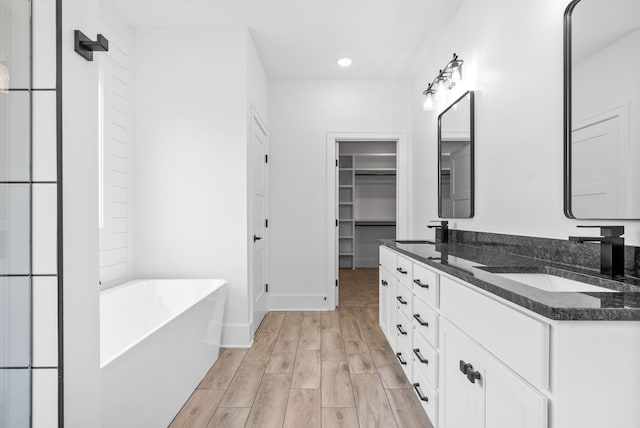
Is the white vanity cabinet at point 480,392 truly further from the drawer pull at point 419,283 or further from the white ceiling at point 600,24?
the white ceiling at point 600,24

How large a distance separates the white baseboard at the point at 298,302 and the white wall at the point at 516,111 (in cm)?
189

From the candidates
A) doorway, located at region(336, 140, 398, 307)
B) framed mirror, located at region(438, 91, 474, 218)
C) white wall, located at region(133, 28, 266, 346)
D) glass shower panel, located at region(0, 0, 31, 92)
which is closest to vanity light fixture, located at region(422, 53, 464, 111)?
framed mirror, located at region(438, 91, 474, 218)

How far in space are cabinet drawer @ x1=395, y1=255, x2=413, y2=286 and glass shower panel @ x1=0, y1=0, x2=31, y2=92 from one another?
6.03 feet

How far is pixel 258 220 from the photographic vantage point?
3.55m

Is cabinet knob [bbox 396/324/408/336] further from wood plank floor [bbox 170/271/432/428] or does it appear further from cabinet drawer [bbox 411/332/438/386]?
wood plank floor [bbox 170/271/432/428]

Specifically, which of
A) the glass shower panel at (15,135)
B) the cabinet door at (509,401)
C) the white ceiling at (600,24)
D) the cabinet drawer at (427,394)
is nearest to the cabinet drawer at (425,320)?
the cabinet drawer at (427,394)

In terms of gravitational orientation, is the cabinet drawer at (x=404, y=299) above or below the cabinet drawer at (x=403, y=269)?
below

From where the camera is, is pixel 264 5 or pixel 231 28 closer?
pixel 264 5

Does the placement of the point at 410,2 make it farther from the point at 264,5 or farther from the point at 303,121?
the point at 303,121

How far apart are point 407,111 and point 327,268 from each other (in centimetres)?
208

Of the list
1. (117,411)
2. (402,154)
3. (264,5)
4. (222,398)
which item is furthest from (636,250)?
(402,154)

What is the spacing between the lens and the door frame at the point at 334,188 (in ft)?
13.6

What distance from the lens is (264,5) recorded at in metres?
2.71

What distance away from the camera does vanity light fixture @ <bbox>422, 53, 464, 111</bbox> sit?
269cm
